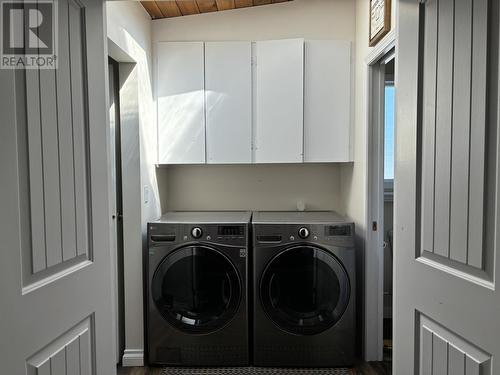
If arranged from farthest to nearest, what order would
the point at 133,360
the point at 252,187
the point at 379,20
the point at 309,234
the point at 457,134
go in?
1. the point at 252,187
2. the point at 133,360
3. the point at 309,234
4. the point at 379,20
5. the point at 457,134

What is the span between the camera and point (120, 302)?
2248 mm

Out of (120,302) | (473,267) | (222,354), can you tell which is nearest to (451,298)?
(473,267)

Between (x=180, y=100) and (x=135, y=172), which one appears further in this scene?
(x=180, y=100)

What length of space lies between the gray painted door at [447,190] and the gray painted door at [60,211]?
1012 millimetres

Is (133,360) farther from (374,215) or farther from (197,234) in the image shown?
(374,215)

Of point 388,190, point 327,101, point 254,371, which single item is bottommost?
point 254,371

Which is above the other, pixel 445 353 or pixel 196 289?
pixel 445 353

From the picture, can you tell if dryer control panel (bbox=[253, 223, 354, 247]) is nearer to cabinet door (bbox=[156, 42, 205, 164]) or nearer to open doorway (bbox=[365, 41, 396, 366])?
open doorway (bbox=[365, 41, 396, 366])

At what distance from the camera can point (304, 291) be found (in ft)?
6.92

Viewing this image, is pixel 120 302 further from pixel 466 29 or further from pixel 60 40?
pixel 466 29

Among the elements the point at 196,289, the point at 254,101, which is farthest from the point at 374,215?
the point at 196,289

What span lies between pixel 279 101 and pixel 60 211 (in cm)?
178

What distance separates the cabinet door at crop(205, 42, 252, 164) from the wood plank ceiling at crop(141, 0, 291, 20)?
270 millimetres

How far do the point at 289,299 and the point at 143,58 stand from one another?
74.0 inches
